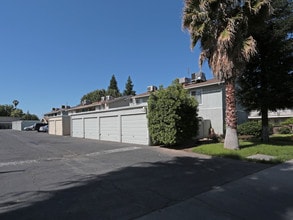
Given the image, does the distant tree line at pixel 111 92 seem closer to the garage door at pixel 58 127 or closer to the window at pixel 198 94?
the garage door at pixel 58 127

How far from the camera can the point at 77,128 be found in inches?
1225

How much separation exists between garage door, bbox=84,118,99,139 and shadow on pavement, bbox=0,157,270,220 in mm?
16942

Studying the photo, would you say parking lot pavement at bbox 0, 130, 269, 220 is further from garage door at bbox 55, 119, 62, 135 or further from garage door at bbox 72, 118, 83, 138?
garage door at bbox 55, 119, 62, 135

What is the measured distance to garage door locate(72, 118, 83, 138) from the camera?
3003 centimetres

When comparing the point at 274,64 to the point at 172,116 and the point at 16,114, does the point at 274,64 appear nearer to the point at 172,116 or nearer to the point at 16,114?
the point at 172,116

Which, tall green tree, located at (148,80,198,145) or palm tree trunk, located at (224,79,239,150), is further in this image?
→ tall green tree, located at (148,80,198,145)

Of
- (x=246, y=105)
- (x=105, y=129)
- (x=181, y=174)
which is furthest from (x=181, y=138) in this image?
(x=105, y=129)

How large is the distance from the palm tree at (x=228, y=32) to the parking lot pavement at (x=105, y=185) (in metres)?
4.60

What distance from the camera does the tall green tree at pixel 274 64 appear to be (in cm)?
1545

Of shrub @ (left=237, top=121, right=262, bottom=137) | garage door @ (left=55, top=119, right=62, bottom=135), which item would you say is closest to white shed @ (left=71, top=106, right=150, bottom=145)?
garage door @ (left=55, top=119, right=62, bottom=135)

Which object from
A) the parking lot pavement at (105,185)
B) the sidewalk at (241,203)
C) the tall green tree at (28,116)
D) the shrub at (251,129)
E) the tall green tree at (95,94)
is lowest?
the sidewalk at (241,203)

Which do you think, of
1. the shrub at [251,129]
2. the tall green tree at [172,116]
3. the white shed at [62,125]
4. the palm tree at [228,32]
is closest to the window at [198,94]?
the shrub at [251,129]

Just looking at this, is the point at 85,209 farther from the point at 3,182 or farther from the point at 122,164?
the point at 122,164

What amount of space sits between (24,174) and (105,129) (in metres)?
15.4
